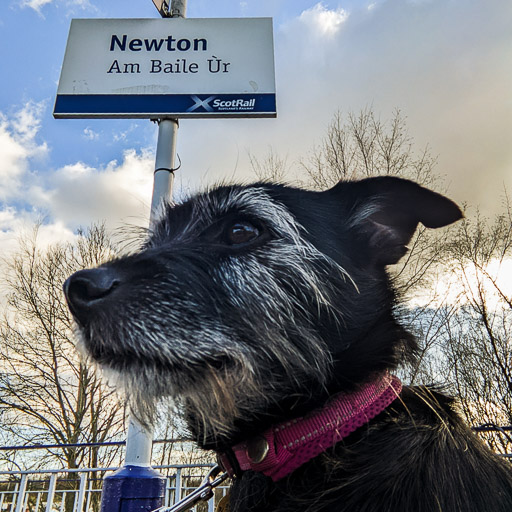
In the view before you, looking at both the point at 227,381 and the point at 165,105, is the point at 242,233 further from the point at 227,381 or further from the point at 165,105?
the point at 165,105

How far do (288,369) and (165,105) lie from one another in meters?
4.86

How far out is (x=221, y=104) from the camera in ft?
19.0


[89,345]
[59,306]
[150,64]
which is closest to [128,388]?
[89,345]

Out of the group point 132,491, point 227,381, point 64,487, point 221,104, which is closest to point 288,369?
point 227,381

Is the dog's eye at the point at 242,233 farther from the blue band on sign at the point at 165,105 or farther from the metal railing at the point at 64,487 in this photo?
the metal railing at the point at 64,487

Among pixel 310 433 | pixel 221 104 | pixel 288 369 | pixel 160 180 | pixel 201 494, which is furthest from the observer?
pixel 221 104

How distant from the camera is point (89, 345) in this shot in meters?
1.57

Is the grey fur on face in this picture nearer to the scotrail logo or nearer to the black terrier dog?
the black terrier dog

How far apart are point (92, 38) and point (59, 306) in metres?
9.64

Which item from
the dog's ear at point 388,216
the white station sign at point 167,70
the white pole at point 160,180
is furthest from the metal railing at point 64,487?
the white station sign at point 167,70

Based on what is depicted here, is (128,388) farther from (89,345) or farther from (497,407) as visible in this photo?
(497,407)

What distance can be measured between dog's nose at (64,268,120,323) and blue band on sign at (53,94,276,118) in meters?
4.53

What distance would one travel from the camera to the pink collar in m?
1.50

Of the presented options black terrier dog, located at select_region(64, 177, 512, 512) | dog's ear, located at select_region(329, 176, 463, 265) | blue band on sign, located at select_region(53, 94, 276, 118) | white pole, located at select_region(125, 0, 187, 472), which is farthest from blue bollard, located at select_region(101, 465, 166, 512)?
blue band on sign, located at select_region(53, 94, 276, 118)
